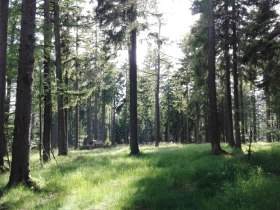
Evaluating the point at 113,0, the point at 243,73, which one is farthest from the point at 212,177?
the point at 243,73

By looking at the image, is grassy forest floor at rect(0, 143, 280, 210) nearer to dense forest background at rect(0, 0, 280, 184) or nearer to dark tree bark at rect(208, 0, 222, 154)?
dense forest background at rect(0, 0, 280, 184)

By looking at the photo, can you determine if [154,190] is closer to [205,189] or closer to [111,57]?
[205,189]

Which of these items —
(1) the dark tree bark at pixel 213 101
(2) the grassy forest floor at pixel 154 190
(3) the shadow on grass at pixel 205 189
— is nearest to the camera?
(3) the shadow on grass at pixel 205 189

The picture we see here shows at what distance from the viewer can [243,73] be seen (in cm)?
2453

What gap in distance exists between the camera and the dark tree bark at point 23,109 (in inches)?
418

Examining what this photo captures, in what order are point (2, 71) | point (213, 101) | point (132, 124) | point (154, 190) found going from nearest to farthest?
point (154, 190) < point (2, 71) < point (213, 101) < point (132, 124)

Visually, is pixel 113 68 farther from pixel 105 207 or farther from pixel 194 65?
pixel 105 207

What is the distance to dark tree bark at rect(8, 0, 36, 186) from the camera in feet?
34.8

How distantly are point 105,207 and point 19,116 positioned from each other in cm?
435

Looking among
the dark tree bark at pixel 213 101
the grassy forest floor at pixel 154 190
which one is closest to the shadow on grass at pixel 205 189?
the grassy forest floor at pixel 154 190

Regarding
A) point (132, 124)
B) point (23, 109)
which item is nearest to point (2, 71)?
point (23, 109)

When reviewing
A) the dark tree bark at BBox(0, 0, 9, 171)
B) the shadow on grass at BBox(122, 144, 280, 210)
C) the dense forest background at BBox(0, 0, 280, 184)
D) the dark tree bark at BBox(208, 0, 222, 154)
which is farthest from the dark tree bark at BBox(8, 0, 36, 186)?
the dark tree bark at BBox(208, 0, 222, 154)

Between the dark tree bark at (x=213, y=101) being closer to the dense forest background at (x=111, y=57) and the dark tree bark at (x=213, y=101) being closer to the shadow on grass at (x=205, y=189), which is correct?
the dense forest background at (x=111, y=57)

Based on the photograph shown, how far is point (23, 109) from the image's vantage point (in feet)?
35.1
